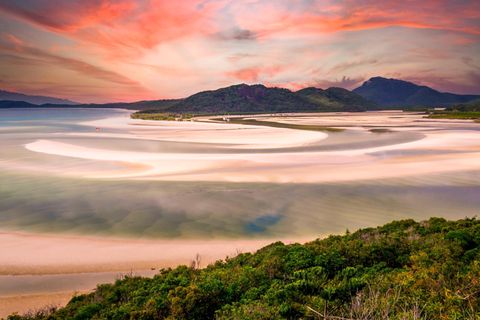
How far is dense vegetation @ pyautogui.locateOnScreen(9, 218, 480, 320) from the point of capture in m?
7.93

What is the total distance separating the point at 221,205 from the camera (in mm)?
23391

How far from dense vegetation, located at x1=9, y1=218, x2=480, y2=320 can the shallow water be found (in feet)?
22.3

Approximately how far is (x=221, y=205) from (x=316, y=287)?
14143 millimetres

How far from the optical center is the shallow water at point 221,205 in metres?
19.8

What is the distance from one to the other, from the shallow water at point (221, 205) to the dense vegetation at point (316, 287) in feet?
22.3

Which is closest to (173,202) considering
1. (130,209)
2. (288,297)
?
(130,209)

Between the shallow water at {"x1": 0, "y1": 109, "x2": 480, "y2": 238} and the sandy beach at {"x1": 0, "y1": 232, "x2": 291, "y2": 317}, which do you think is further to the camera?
the shallow water at {"x1": 0, "y1": 109, "x2": 480, "y2": 238}

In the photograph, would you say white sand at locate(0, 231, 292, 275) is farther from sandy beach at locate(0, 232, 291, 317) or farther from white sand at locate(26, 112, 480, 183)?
white sand at locate(26, 112, 480, 183)

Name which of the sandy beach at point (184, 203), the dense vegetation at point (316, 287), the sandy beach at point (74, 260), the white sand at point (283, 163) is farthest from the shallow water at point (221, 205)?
the dense vegetation at point (316, 287)

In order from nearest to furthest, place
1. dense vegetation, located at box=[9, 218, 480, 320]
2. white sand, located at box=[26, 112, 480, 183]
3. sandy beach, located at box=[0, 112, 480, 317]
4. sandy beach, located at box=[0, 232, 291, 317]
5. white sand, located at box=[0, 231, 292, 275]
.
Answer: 1. dense vegetation, located at box=[9, 218, 480, 320]
2. sandy beach, located at box=[0, 232, 291, 317]
3. white sand, located at box=[0, 231, 292, 275]
4. sandy beach, located at box=[0, 112, 480, 317]
5. white sand, located at box=[26, 112, 480, 183]

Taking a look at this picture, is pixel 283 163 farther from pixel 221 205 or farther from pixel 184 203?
pixel 184 203

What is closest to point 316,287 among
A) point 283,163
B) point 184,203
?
point 184,203

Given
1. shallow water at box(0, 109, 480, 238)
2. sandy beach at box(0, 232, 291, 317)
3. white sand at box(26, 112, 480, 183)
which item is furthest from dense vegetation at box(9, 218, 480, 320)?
white sand at box(26, 112, 480, 183)

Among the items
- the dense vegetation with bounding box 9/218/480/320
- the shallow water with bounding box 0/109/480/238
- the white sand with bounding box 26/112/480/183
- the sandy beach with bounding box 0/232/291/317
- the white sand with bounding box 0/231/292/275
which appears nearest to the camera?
the dense vegetation with bounding box 9/218/480/320
